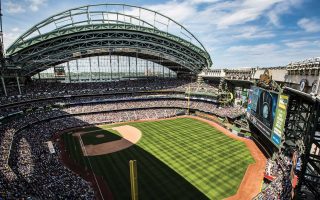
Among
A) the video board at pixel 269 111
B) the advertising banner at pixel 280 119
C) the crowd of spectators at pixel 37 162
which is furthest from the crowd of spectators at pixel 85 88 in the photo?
the advertising banner at pixel 280 119

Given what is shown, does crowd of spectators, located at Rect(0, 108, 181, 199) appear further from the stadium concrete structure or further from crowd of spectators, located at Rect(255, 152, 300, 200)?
crowd of spectators, located at Rect(255, 152, 300, 200)

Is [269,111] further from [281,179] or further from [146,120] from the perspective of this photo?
[146,120]

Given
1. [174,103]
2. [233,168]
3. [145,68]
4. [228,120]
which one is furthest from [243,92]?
[145,68]

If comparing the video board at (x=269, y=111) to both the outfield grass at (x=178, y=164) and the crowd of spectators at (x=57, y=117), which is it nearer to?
the outfield grass at (x=178, y=164)

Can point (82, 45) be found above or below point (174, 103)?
above

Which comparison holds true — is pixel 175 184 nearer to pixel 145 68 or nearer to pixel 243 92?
pixel 243 92
